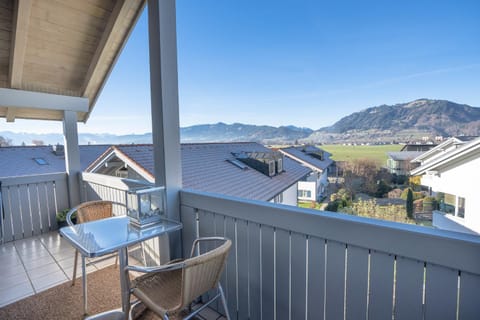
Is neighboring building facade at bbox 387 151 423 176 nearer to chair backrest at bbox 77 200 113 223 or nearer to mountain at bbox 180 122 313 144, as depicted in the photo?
mountain at bbox 180 122 313 144

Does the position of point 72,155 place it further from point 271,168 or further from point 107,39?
point 271,168

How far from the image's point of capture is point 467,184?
105cm

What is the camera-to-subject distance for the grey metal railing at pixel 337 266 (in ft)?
3.53

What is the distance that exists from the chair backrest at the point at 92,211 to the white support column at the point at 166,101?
2.98 feet

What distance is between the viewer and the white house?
104cm

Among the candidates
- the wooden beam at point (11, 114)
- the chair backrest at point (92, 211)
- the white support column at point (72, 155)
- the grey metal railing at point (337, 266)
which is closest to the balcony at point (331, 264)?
the grey metal railing at point (337, 266)

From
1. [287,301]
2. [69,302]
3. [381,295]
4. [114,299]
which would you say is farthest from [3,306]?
[381,295]

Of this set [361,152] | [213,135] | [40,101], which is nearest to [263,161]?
[213,135]

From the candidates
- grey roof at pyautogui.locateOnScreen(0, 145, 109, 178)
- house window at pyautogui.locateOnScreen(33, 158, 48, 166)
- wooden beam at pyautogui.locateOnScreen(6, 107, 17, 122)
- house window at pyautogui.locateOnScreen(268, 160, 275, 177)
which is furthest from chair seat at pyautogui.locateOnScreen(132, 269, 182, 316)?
house window at pyautogui.locateOnScreen(33, 158, 48, 166)

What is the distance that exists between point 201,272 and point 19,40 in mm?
3294

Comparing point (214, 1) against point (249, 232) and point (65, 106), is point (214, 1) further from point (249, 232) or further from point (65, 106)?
point (249, 232)

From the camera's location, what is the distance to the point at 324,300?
1.44m

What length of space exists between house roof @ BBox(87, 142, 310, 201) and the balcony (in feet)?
7.12

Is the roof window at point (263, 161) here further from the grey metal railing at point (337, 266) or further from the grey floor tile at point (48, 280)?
the grey floor tile at point (48, 280)
